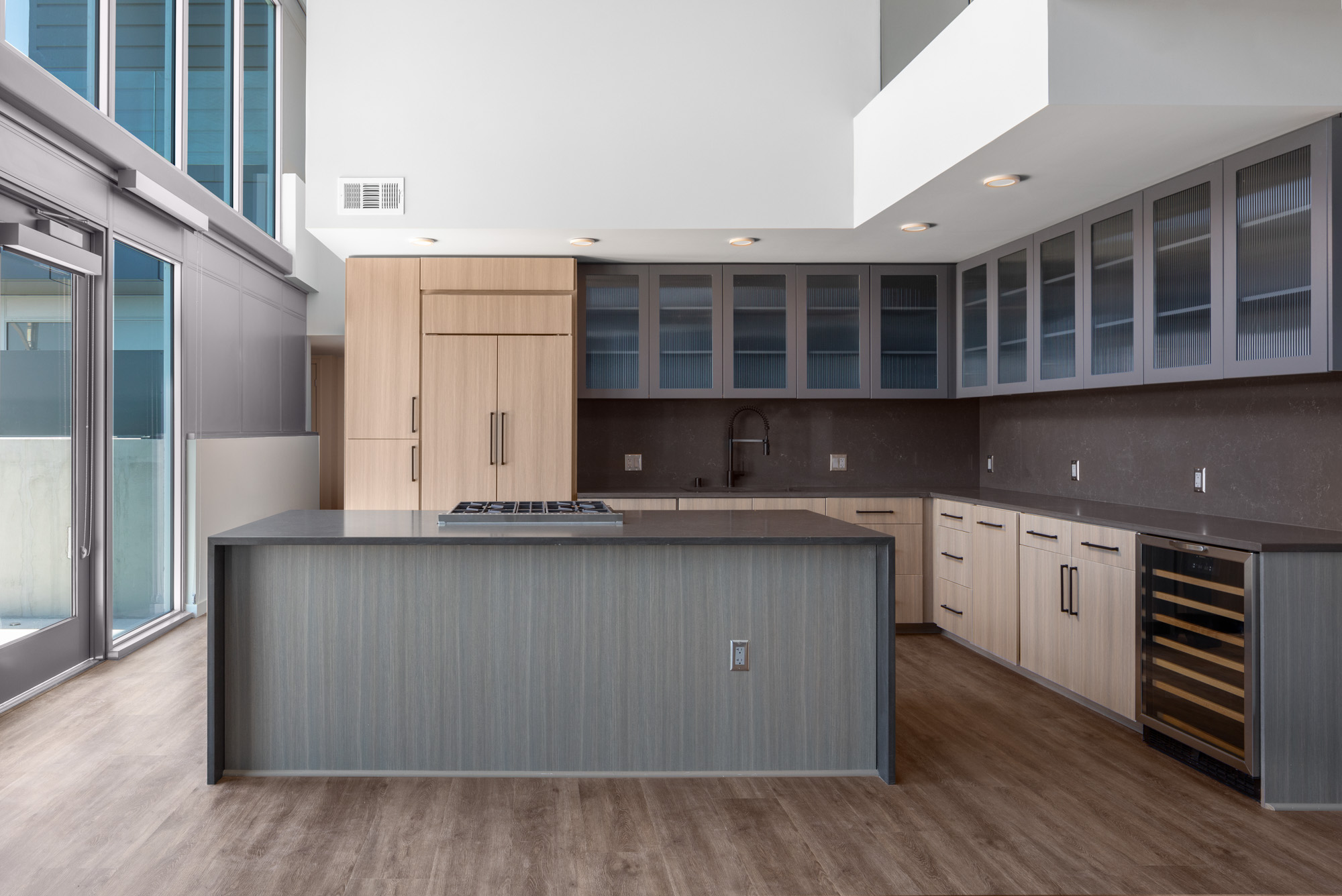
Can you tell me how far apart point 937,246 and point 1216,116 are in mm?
2055

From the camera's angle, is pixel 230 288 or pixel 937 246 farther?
pixel 230 288

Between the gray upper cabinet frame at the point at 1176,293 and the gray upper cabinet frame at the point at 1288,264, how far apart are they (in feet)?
0.13

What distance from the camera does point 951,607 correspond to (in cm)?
484

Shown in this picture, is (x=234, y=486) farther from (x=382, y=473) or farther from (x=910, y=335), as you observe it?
(x=910, y=335)

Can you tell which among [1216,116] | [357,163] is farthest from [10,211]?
[1216,116]

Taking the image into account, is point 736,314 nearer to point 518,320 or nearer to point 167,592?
point 518,320

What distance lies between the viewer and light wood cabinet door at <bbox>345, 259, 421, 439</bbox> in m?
4.92

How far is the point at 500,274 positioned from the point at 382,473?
135cm

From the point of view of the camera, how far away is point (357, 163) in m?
4.14

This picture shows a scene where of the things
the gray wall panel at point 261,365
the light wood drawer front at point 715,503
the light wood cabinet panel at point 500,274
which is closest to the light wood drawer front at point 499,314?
the light wood cabinet panel at point 500,274

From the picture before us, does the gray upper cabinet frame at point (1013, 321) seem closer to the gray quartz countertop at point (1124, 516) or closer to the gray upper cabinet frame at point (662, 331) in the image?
the gray quartz countertop at point (1124, 516)

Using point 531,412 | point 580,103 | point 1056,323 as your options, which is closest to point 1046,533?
point 1056,323

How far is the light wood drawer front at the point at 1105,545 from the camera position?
3.31m

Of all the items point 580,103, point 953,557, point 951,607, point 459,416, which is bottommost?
point 951,607
